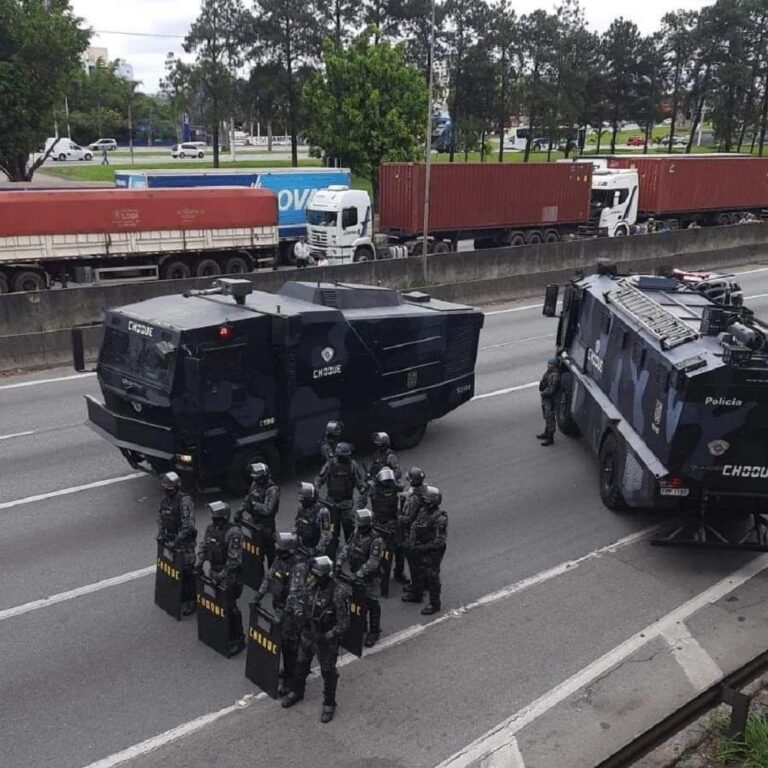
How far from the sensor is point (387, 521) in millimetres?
8930

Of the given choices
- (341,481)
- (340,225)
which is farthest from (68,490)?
(340,225)

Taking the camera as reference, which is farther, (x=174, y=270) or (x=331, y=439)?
(x=174, y=270)

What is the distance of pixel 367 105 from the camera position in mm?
39406

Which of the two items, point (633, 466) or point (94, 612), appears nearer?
point (94, 612)

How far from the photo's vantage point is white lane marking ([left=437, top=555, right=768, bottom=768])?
264 inches

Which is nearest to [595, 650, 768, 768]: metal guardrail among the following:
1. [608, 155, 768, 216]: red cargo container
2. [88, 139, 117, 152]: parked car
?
[608, 155, 768, 216]: red cargo container

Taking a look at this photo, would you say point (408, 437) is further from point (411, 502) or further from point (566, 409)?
point (411, 502)

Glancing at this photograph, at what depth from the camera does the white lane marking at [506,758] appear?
6.52m

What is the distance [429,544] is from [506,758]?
2.36m

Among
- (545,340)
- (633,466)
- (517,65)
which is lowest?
(545,340)

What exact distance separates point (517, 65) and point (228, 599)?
56710mm

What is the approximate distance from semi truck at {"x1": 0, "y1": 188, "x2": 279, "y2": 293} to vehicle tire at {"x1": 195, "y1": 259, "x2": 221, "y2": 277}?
3 cm

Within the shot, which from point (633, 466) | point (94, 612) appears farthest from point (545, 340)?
point (94, 612)

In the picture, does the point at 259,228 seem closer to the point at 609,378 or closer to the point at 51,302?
the point at 51,302
